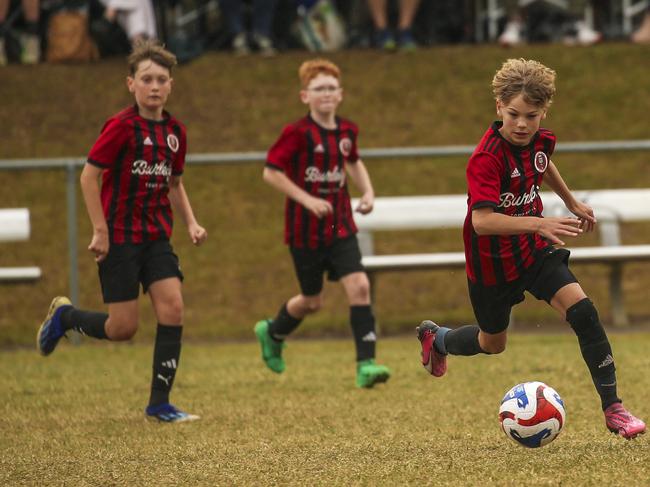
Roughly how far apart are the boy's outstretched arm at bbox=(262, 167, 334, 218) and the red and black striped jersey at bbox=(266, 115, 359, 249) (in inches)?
2.0

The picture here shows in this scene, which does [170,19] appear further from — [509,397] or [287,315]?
[509,397]

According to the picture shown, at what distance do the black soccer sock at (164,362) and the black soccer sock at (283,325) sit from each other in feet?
5.38

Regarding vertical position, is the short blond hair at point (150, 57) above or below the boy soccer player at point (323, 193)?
above

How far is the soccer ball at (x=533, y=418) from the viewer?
531 centimetres

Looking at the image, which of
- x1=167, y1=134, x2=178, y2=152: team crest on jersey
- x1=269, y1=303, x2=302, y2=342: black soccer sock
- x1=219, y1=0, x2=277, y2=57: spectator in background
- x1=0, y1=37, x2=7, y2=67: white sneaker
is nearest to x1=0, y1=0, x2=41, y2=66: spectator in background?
x1=0, y1=37, x2=7, y2=67: white sneaker

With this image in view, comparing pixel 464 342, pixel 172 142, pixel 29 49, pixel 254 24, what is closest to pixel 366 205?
pixel 172 142

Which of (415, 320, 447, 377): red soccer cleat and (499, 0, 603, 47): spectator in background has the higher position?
(415, 320, 447, 377): red soccer cleat

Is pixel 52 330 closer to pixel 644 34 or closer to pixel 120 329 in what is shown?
pixel 120 329

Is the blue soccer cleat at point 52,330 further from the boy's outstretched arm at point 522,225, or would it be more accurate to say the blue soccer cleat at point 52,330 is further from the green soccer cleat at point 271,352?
the boy's outstretched arm at point 522,225

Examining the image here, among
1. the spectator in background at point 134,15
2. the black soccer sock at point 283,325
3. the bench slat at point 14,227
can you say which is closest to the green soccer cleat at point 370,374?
the black soccer sock at point 283,325

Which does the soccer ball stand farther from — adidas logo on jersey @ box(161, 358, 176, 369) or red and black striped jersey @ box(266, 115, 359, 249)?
red and black striped jersey @ box(266, 115, 359, 249)

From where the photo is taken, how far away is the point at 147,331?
36.5 ft

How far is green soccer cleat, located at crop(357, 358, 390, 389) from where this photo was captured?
7.81 meters

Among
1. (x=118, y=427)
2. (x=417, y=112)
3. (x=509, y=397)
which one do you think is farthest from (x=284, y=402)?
(x=417, y=112)
